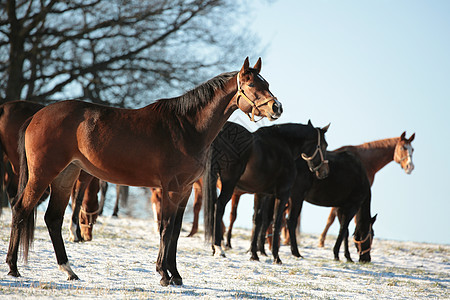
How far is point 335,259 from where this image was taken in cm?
959

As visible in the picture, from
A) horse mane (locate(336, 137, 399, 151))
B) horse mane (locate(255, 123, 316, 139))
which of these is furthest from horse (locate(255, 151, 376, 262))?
horse mane (locate(336, 137, 399, 151))

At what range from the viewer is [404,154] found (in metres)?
11.9

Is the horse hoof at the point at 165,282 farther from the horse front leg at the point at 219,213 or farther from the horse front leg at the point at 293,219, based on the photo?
the horse front leg at the point at 293,219

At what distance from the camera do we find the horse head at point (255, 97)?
17.4 feet

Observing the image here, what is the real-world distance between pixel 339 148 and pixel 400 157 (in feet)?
4.74

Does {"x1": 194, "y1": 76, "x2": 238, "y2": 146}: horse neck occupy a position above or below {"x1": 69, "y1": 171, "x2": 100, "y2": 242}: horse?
above

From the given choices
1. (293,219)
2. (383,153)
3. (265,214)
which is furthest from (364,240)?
(383,153)

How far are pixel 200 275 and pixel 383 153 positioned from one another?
7.15 metres

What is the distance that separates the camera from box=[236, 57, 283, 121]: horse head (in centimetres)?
529

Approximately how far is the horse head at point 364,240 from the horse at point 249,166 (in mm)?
2162

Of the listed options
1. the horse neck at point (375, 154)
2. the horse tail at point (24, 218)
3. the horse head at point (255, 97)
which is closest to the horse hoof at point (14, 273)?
the horse tail at point (24, 218)

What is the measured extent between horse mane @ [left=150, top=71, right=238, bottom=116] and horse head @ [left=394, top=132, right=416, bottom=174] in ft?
24.8

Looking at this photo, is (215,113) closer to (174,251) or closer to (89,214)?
(174,251)

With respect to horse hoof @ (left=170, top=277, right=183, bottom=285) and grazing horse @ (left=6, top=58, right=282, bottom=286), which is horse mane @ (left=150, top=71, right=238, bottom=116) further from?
horse hoof @ (left=170, top=277, right=183, bottom=285)
